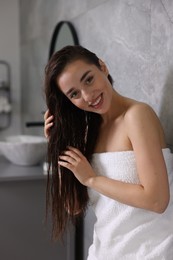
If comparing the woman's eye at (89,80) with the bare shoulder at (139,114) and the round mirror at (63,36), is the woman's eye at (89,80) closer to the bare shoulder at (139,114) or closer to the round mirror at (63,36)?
the bare shoulder at (139,114)

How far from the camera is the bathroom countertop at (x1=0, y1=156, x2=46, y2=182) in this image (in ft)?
5.98

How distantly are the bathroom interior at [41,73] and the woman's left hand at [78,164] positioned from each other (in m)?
0.28

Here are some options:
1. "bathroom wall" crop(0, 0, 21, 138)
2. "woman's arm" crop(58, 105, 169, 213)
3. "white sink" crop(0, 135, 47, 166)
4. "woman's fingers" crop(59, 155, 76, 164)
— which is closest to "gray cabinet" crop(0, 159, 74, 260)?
"white sink" crop(0, 135, 47, 166)

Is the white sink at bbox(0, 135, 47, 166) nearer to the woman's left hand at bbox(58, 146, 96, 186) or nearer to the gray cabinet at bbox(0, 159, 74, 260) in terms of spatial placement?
the gray cabinet at bbox(0, 159, 74, 260)

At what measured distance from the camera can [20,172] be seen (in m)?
1.89

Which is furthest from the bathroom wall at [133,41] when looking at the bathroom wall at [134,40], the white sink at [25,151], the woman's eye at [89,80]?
the white sink at [25,151]

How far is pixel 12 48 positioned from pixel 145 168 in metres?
2.26

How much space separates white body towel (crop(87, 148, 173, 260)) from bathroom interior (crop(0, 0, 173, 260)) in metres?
0.22

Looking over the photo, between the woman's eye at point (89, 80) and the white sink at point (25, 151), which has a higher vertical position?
the woman's eye at point (89, 80)

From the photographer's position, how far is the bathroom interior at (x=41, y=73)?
4.06 ft

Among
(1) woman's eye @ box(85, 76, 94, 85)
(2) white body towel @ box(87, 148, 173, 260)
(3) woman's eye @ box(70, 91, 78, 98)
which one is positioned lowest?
(2) white body towel @ box(87, 148, 173, 260)

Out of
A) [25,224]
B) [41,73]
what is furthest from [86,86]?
[41,73]

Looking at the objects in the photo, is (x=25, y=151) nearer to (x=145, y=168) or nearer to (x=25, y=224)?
(x=25, y=224)

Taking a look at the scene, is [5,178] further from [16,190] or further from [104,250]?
[104,250]
